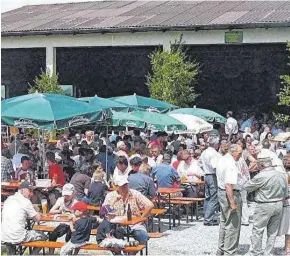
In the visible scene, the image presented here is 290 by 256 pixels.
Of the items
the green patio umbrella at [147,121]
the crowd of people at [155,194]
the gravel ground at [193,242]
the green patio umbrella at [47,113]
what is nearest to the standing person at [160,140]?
the green patio umbrella at [147,121]

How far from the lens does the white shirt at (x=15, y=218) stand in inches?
374

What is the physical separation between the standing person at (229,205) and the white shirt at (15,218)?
272 centimetres

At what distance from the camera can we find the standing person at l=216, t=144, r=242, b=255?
10.0m

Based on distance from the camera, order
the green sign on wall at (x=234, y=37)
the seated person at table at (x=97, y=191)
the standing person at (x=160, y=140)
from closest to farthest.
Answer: the seated person at table at (x=97, y=191)
the standing person at (x=160, y=140)
the green sign on wall at (x=234, y=37)

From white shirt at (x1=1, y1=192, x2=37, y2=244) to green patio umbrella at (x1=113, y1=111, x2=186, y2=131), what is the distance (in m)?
7.80

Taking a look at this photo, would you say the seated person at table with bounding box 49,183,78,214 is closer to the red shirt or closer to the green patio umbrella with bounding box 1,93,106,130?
the green patio umbrella with bounding box 1,93,106,130

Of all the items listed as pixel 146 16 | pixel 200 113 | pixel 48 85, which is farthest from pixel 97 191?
pixel 146 16

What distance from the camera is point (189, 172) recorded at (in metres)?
14.9

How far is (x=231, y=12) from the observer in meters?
30.1

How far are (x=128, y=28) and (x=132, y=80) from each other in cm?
464

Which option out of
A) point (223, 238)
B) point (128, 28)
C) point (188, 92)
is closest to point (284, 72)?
point (188, 92)

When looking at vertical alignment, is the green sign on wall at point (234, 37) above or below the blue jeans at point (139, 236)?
above

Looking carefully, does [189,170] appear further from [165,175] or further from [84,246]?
[84,246]

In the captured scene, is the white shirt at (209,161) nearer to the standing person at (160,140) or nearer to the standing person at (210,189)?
the standing person at (210,189)
